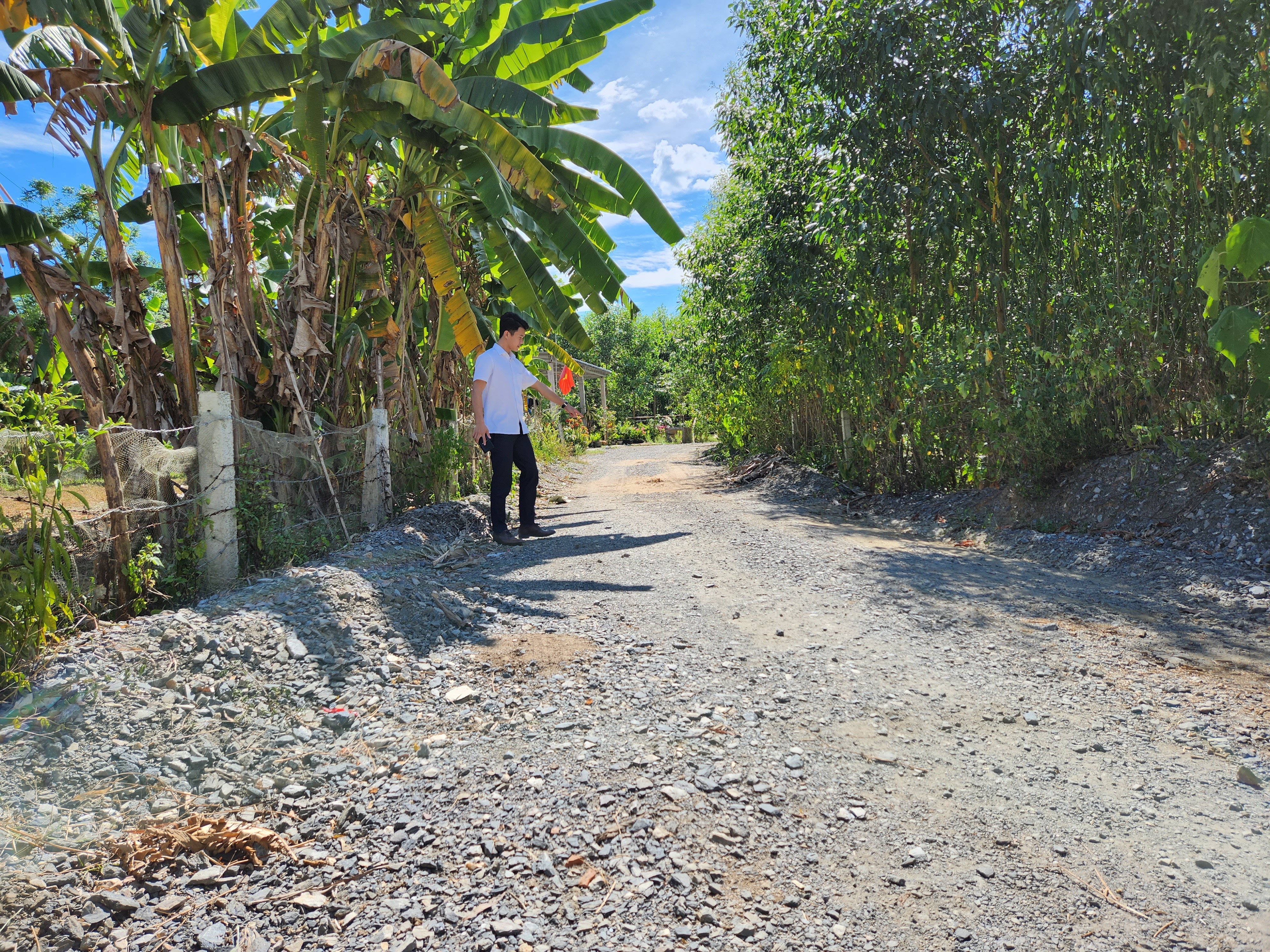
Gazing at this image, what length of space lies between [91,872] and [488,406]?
481 centimetres

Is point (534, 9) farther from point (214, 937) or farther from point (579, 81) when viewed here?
point (214, 937)

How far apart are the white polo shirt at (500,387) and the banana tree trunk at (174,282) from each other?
7.09 ft

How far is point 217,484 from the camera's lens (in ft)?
14.4

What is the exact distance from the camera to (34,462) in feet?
10.6

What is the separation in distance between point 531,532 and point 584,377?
16.0m

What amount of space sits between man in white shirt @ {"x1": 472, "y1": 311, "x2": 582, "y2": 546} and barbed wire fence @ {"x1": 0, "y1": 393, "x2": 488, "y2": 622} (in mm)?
1059

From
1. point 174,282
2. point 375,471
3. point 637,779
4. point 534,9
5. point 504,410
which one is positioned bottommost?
point 637,779

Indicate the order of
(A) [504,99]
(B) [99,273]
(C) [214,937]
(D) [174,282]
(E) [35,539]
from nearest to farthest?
(C) [214,937]
(E) [35,539]
(D) [174,282]
(B) [99,273]
(A) [504,99]

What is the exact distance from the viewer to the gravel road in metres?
1.84

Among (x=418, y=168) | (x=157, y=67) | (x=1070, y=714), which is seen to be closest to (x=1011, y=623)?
(x=1070, y=714)

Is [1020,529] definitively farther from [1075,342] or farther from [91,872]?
[91,872]

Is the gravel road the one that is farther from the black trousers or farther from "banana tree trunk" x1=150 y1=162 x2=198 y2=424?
the black trousers

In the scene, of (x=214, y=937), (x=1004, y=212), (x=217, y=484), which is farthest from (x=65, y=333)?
(x=1004, y=212)

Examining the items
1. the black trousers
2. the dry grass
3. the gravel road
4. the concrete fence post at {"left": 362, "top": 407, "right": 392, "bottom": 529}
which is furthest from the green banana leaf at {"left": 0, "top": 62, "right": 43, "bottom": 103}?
the dry grass
